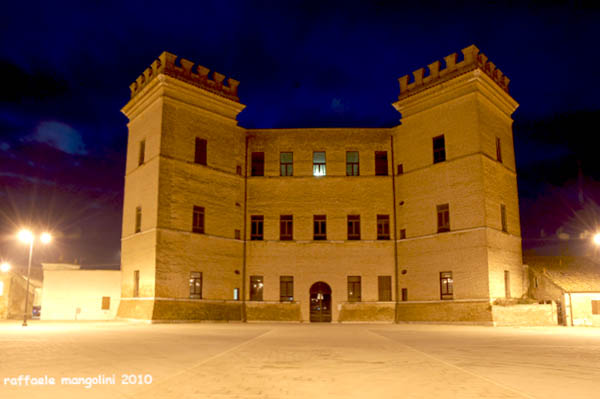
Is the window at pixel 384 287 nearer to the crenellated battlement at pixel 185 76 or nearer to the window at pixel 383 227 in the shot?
the window at pixel 383 227

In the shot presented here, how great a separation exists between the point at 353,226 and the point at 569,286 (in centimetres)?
1238

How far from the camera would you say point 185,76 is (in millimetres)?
29953

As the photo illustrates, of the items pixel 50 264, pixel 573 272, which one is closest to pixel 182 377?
pixel 573 272

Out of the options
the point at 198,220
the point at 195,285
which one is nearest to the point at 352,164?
the point at 198,220

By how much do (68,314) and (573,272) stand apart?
31553 millimetres

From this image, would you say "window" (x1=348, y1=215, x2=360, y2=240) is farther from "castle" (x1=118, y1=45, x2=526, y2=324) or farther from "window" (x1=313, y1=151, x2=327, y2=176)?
"window" (x1=313, y1=151, x2=327, y2=176)

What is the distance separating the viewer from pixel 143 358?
10.1 meters

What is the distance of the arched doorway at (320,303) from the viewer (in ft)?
102

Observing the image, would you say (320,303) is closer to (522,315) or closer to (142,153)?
(522,315)

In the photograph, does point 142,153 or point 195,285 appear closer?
point 195,285

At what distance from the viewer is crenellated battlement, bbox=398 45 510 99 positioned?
92.7 ft

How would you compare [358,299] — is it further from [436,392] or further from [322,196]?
[436,392]

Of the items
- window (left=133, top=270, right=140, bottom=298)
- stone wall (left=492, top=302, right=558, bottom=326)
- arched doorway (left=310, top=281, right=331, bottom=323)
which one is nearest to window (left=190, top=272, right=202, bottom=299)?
window (left=133, top=270, right=140, bottom=298)

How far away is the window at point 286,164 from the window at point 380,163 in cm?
534
